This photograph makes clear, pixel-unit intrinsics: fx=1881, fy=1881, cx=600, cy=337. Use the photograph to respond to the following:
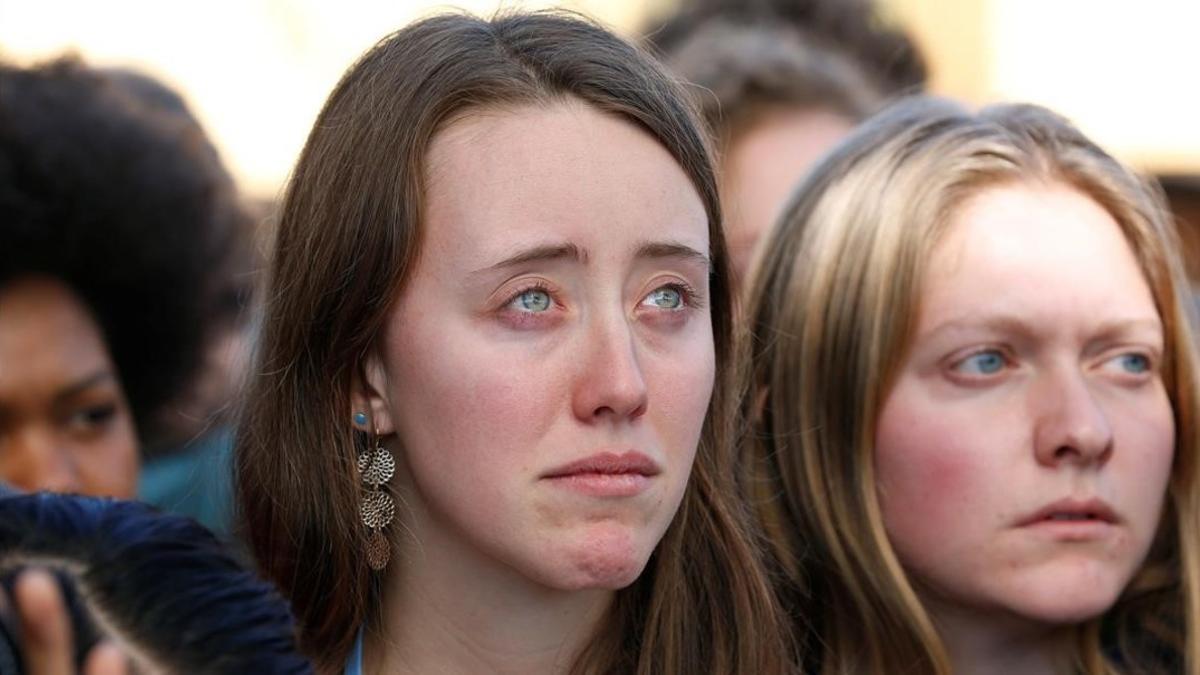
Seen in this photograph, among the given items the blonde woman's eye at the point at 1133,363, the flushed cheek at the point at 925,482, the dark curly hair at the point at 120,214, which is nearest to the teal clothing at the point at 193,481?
the dark curly hair at the point at 120,214

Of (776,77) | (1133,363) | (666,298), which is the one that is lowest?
(666,298)

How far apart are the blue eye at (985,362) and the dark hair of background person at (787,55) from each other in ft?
4.55

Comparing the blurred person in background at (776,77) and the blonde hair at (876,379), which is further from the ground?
the blurred person in background at (776,77)

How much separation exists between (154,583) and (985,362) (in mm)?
1536

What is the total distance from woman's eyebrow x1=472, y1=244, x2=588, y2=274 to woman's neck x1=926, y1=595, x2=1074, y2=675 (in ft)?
3.31

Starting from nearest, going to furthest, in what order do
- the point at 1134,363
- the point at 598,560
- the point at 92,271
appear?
the point at 598,560 < the point at 1134,363 < the point at 92,271

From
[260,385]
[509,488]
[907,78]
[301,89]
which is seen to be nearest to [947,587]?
[509,488]

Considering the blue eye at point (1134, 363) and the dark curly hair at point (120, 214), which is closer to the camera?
the blue eye at point (1134, 363)

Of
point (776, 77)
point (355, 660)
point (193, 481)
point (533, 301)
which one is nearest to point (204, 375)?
point (193, 481)

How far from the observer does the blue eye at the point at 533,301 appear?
7.91 feet

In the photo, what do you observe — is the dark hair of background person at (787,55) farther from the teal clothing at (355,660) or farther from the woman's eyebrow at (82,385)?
the teal clothing at (355,660)

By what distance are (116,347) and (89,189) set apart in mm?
385

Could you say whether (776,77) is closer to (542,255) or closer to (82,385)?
(82,385)

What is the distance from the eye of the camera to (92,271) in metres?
3.88
